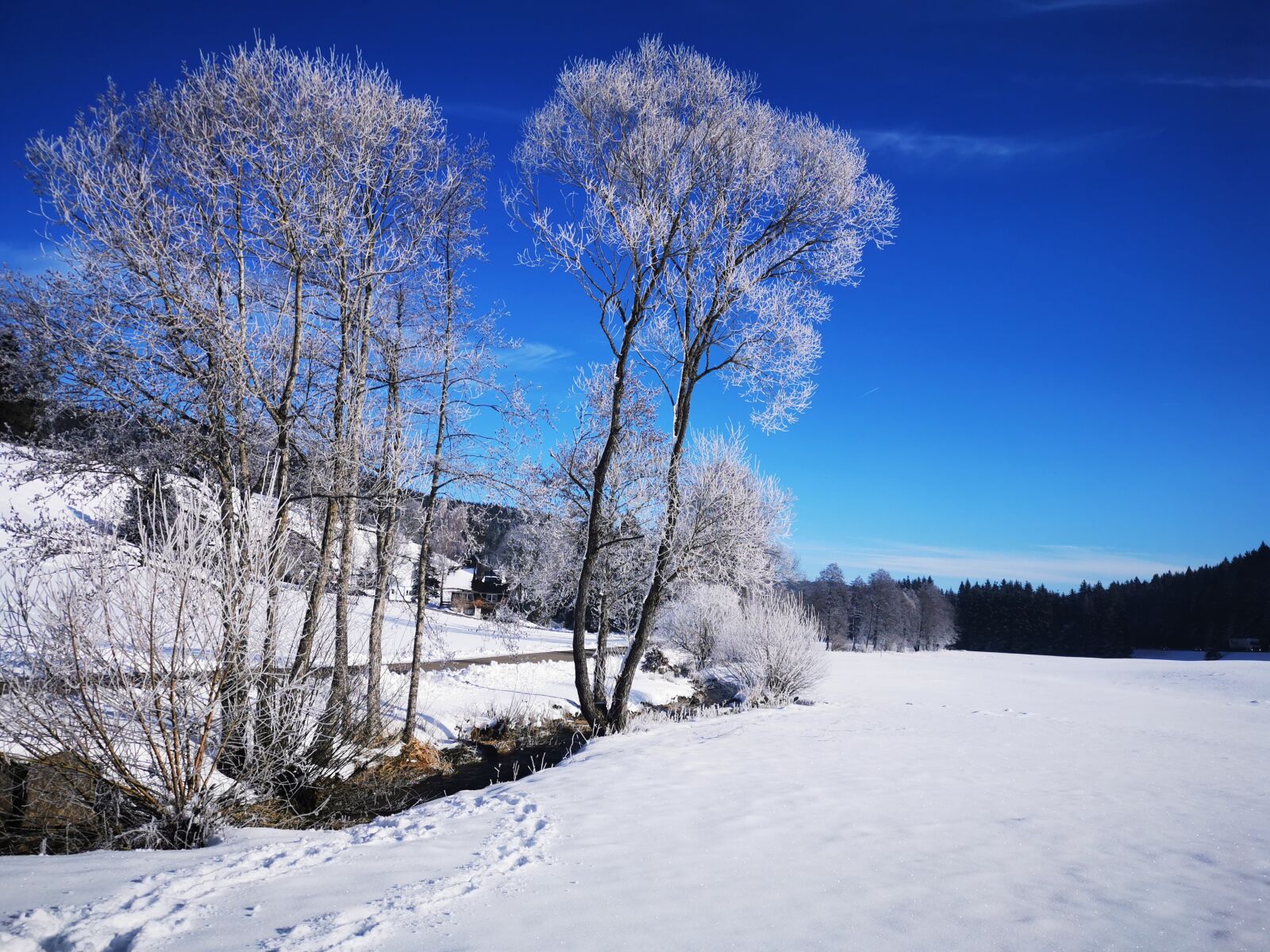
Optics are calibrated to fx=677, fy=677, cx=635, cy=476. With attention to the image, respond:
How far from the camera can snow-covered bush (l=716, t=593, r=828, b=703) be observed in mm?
Answer: 17438

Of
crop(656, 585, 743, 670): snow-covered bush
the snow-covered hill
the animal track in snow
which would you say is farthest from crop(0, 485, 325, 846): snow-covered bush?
crop(656, 585, 743, 670): snow-covered bush

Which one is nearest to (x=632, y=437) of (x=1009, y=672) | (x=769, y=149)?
(x=769, y=149)

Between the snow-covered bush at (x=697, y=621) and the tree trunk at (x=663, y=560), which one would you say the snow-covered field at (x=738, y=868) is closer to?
the tree trunk at (x=663, y=560)

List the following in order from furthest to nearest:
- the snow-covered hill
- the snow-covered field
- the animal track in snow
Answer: the snow-covered hill → the snow-covered field → the animal track in snow

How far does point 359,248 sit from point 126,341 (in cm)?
334

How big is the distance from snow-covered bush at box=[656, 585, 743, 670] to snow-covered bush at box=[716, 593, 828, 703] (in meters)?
5.31

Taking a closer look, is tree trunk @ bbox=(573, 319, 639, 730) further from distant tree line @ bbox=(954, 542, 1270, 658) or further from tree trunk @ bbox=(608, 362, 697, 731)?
distant tree line @ bbox=(954, 542, 1270, 658)

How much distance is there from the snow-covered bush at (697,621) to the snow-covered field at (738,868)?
16.0 m

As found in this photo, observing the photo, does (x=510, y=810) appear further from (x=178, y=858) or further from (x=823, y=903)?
(x=823, y=903)

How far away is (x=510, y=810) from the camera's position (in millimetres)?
6121

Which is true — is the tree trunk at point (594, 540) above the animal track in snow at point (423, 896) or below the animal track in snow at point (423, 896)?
above

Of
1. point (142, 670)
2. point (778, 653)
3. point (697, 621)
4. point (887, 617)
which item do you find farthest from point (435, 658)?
point (887, 617)

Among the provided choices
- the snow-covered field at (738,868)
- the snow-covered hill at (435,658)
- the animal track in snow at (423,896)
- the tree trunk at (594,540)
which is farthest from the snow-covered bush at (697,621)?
the animal track in snow at (423,896)

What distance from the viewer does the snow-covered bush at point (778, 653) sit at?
17.4 m
